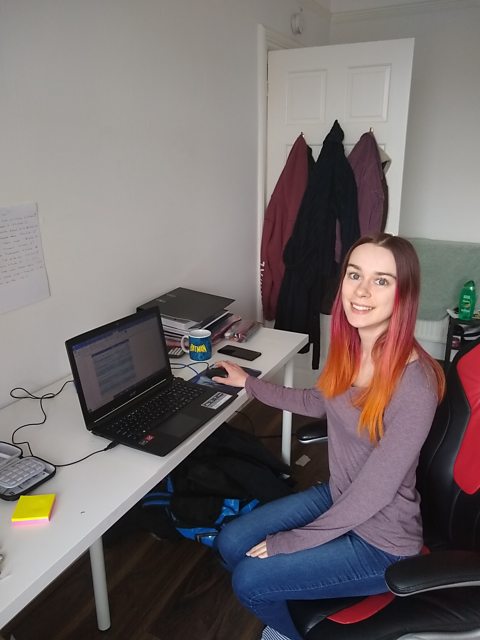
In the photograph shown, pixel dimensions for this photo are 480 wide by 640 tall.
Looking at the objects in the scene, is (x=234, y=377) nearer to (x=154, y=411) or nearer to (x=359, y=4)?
(x=154, y=411)

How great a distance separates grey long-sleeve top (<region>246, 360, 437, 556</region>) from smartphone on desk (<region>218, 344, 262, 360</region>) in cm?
59

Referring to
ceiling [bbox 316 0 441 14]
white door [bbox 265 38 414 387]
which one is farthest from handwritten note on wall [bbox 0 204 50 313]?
ceiling [bbox 316 0 441 14]

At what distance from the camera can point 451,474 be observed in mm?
1197

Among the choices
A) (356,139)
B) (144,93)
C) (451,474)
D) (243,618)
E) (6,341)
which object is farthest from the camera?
(356,139)

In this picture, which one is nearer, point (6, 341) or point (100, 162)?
point (6, 341)

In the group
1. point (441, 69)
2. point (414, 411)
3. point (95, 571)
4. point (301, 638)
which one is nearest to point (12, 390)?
point (95, 571)

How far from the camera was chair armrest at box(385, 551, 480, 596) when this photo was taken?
2.97 ft

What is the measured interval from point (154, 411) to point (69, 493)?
0.36 metres

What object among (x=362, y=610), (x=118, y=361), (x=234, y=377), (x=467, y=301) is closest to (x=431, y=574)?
(x=362, y=610)

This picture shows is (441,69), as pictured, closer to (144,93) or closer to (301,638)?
(144,93)

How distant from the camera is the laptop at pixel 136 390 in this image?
1.27m

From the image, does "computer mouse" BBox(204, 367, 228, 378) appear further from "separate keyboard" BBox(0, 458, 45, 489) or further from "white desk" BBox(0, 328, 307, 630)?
"separate keyboard" BBox(0, 458, 45, 489)

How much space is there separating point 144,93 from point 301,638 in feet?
5.61

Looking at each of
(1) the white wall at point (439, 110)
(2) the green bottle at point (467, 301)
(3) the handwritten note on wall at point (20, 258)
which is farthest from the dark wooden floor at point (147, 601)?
(1) the white wall at point (439, 110)
